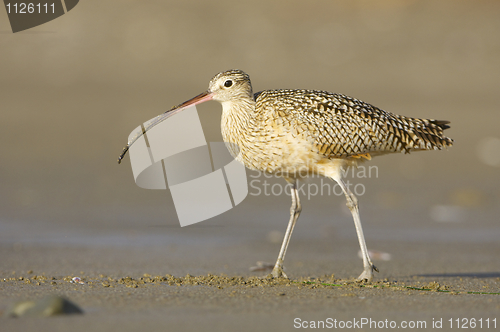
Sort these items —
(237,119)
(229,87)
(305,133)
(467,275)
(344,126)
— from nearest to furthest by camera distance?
(305,133)
(344,126)
(237,119)
(229,87)
(467,275)

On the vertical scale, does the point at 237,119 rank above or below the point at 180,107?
below

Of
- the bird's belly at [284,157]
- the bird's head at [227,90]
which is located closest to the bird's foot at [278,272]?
→ the bird's belly at [284,157]

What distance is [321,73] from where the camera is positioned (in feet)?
73.6

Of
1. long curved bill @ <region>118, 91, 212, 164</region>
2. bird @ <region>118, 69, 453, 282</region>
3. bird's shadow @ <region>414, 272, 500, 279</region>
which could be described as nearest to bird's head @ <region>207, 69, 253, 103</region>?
bird @ <region>118, 69, 453, 282</region>

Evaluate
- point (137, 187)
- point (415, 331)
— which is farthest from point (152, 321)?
point (137, 187)

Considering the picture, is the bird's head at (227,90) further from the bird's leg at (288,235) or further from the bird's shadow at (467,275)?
the bird's shadow at (467,275)

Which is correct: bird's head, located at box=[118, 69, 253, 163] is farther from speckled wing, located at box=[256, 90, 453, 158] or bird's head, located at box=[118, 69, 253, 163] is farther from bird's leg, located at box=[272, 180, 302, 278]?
bird's leg, located at box=[272, 180, 302, 278]

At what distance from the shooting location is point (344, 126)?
7.28m

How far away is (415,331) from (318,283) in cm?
181

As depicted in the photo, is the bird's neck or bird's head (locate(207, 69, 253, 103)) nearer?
the bird's neck

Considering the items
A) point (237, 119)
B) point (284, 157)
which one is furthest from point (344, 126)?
point (237, 119)

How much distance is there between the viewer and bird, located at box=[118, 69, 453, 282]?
7172 millimetres

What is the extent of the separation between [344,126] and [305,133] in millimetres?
456

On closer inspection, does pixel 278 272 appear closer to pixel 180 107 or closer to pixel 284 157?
pixel 284 157
